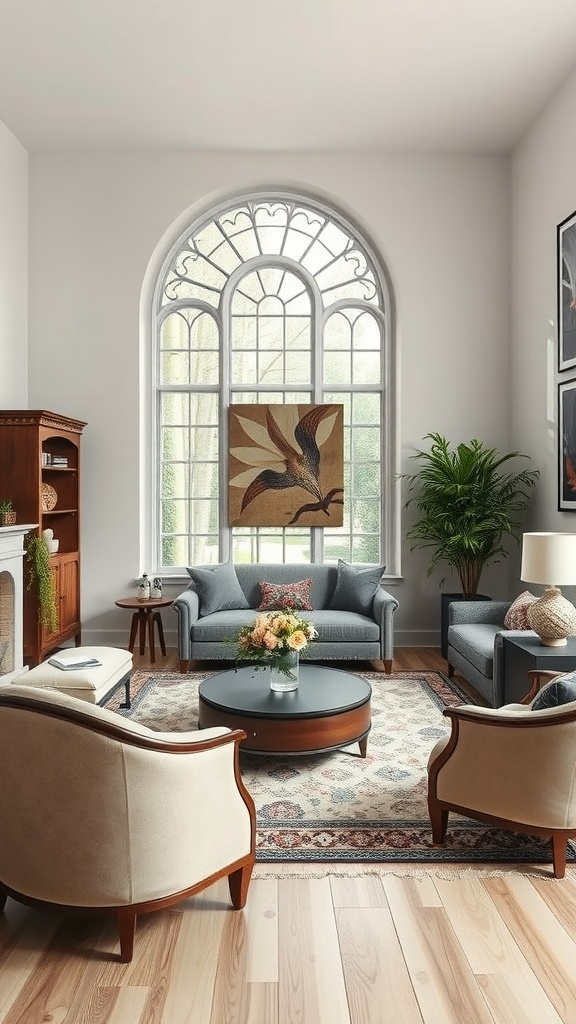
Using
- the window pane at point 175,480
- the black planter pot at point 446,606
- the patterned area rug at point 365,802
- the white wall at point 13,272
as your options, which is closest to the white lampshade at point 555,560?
the patterned area rug at point 365,802

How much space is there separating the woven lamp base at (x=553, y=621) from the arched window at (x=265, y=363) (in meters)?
2.80

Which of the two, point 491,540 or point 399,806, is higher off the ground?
point 491,540

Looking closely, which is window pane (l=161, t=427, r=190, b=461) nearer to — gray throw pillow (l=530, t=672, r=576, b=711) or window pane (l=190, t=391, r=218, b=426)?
window pane (l=190, t=391, r=218, b=426)

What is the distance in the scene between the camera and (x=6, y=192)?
249 inches

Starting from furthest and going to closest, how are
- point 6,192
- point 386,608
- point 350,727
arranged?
point 6,192 < point 386,608 < point 350,727

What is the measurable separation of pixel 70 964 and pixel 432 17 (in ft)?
18.4

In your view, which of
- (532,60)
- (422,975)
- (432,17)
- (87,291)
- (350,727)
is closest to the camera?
(422,975)

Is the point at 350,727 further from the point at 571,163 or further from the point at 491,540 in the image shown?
the point at 571,163

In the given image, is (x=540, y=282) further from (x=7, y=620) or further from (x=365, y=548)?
(x=7, y=620)

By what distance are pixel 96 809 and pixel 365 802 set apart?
1.62 meters

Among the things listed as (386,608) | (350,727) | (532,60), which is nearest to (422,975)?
(350,727)

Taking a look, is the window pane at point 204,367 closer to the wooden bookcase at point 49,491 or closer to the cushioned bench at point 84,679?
the wooden bookcase at point 49,491

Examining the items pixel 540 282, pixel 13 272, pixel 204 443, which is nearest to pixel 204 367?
pixel 204 443

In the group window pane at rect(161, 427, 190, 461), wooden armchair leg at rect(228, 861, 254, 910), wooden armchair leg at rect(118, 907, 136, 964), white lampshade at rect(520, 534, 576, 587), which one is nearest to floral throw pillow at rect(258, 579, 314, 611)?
window pane at rect(161, 427, 190, 461)
